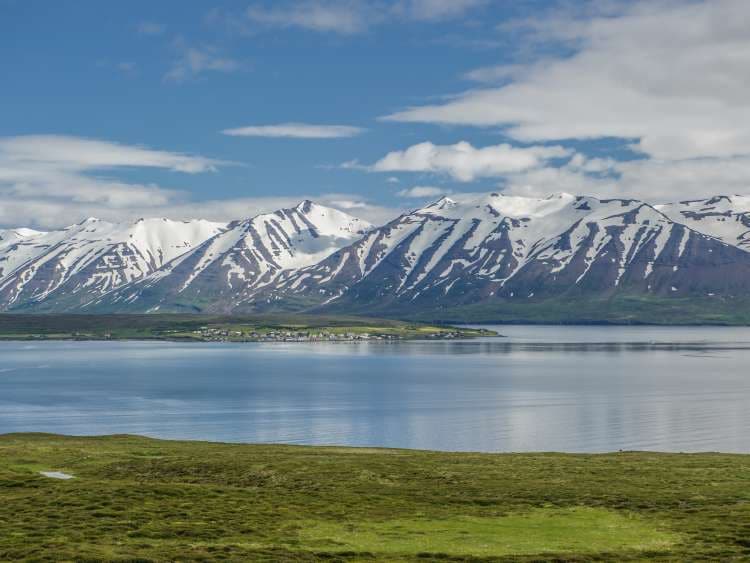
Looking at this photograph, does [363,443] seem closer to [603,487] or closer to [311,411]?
[311,411]

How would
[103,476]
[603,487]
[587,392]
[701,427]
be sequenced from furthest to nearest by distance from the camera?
[587,392]
[701,427]
[103,476]
[603,487]

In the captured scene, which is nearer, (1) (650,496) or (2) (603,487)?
(1) (650,496)

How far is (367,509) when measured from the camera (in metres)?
51.7

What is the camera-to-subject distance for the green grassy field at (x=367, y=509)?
41.1 meters

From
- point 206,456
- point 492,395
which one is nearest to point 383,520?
point 206,456

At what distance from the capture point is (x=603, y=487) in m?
60.8

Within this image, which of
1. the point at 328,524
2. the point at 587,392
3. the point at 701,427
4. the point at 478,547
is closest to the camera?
the point at 478,547

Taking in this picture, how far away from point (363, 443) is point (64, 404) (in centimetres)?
7939

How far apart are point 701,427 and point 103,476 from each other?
9995 centimetres

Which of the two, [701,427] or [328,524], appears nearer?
[328,524]

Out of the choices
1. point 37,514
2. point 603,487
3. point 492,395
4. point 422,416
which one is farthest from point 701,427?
point 37,514

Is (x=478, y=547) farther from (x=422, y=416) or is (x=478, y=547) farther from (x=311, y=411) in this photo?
(x=311, y=411)

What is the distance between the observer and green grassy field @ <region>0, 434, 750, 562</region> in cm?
4106

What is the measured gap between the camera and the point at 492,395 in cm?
18950
